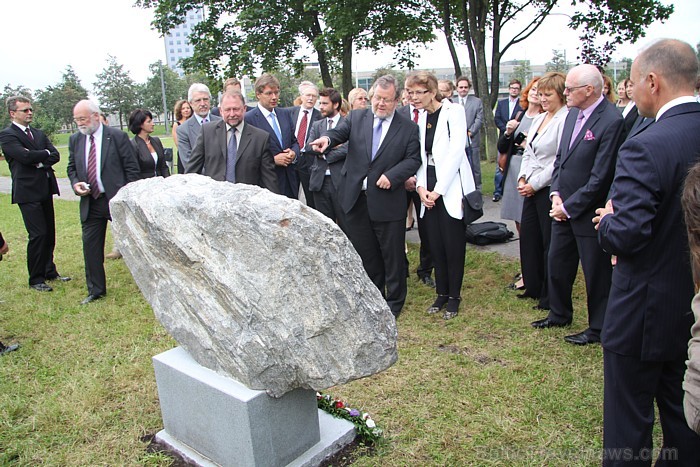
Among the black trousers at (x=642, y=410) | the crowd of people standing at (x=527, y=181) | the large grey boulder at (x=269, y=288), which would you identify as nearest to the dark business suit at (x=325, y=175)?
the crowd of people standing at (x=527, y=181)

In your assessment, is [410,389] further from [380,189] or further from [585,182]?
[585,182]

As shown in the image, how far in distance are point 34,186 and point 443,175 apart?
4838 mm

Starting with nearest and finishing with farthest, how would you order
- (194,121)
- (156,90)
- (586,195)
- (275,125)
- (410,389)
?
(410,389)
(586,195)
(275,125)
(194,121)
(156,90)

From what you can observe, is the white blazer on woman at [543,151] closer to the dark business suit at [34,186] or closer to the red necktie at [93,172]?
the red necktie at [93,172]

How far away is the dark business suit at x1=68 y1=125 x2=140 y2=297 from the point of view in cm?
600

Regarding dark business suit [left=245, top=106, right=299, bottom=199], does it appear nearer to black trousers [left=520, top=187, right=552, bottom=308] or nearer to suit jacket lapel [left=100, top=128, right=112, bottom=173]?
suit jacket lapel [left=100, top=128, right=112, bottom=173]

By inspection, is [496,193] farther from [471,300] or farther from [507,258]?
[471,300]

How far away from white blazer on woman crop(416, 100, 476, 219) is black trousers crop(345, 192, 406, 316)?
0.51 meters

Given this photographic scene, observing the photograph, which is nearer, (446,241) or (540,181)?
(540,181)

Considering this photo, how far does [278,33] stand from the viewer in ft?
51.4

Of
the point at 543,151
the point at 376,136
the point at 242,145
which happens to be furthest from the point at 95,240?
the point at 543,151

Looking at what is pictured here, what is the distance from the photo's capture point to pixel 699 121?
237 cm

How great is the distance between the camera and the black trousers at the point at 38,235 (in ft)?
21.5

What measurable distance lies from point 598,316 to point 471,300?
1425mm
